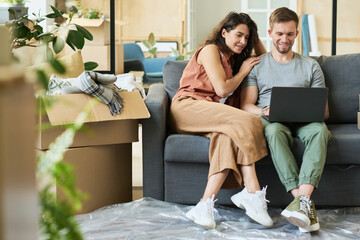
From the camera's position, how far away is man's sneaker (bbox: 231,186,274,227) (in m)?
2.26

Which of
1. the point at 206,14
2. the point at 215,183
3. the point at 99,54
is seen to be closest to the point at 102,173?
the point at 215,183

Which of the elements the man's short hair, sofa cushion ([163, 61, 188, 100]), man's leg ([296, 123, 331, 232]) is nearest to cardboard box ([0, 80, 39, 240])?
man's leg ([296, 123, 331, 232])

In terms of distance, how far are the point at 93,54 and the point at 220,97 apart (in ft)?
8.39

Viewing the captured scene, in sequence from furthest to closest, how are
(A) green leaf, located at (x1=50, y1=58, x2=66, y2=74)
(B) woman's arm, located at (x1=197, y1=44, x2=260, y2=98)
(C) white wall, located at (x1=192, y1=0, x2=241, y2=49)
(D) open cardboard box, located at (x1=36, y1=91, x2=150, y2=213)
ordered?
1. (C) white wall, located at (x1=192, y1=0, x2=241, y2=49)
2. (B) woman's arm, located at (x1=197, y1=44, x2=260, y2=98)
3. (D) open cardboard box, located at (x1=36, y1=91, x2=150, y2=213)
4. (A) green leaf, located at (x1=50, y1=58, x2=66, y2=74)

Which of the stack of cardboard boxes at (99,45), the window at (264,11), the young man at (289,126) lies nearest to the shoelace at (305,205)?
the young man at (289,126)

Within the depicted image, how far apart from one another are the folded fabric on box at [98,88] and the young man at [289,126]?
27.0 inches

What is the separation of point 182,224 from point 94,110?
62 cm

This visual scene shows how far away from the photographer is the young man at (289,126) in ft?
7.36

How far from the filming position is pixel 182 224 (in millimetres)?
2350

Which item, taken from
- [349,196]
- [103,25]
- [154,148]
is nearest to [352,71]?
[349,196]

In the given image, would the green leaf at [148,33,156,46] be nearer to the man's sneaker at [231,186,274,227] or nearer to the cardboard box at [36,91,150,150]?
the cardboard box at [36,91,150,150]

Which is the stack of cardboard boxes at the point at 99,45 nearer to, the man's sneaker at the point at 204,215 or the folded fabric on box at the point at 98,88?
the folded fabric on box at the point at 98,88

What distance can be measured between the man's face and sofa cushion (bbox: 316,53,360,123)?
349 mm

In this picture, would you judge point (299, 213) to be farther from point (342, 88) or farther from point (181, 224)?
point (342, 88)
